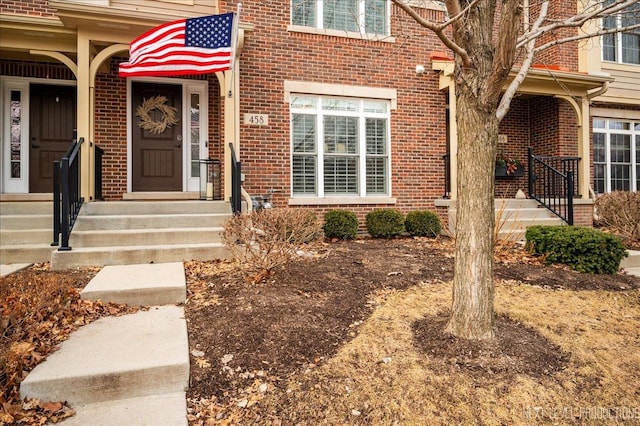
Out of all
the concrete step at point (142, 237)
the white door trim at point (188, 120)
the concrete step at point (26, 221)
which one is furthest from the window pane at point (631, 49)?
the concrete step at point (26, 221)

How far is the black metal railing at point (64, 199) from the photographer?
5.03 m

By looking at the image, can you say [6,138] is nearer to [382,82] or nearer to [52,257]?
[52,257]

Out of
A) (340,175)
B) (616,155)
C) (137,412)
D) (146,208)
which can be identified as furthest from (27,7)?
(616,155)

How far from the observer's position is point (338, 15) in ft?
28.2

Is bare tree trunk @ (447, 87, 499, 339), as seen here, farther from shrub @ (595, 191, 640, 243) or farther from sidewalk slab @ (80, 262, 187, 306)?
shrub @ (595, 191, 640, 243)

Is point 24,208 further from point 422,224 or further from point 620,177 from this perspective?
point 620,177

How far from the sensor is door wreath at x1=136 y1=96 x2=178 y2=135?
796cm

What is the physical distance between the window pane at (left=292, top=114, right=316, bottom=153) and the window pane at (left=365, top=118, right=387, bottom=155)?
3.92ft

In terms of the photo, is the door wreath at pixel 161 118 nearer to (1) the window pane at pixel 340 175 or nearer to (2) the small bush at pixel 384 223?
(1) the window pane at pixel 340 175

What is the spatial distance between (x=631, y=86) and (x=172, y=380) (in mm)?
Answer: 13299

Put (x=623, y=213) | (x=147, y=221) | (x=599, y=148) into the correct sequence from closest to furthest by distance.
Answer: (x=147, y=221) → (x=623, y=213) → (x=599, y=148)

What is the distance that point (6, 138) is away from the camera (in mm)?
7566

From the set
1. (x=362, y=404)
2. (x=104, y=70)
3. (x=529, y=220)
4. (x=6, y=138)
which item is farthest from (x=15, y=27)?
(x=529, y=220)

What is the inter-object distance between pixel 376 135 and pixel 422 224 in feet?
7.11
